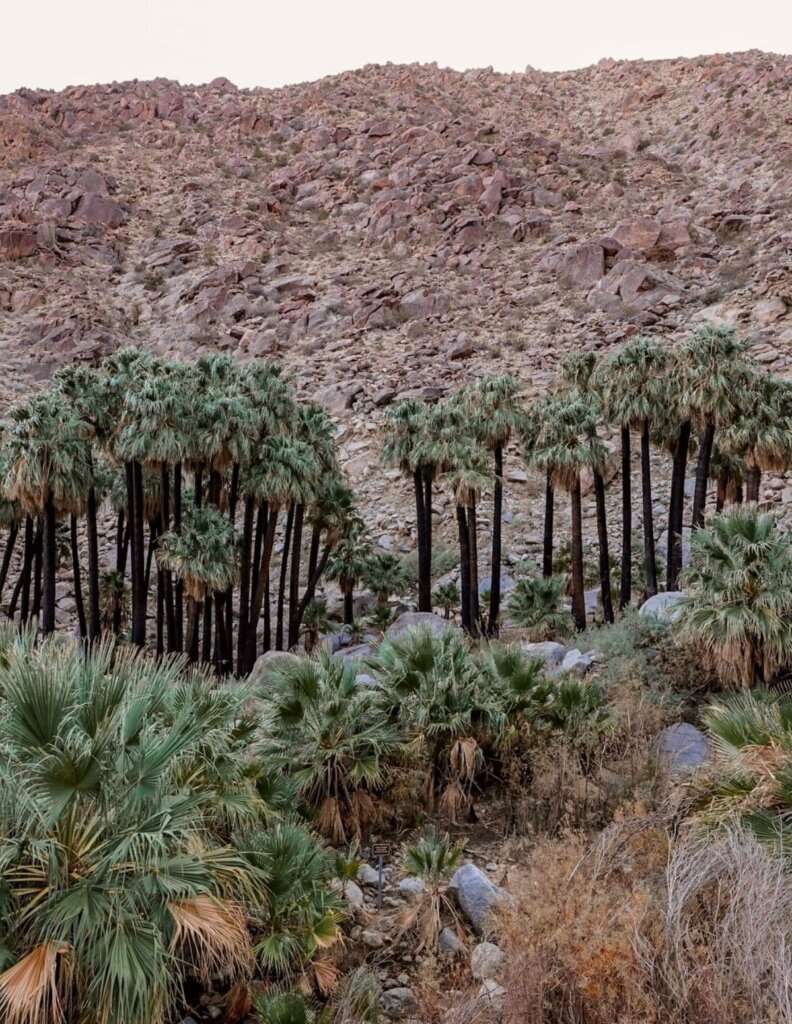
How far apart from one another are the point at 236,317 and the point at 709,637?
47742mm

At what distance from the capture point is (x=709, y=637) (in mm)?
11961

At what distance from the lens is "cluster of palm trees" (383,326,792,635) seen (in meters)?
22.9

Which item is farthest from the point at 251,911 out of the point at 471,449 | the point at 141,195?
the point at 141,195

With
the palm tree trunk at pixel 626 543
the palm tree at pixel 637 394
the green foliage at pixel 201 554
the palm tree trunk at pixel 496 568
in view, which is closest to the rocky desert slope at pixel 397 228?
the palm tree trunk at pixel 496 568

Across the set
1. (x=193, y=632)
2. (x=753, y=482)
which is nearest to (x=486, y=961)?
(x=193, y=632)

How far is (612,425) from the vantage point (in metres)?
25.7

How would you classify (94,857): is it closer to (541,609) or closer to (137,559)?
(137,559)

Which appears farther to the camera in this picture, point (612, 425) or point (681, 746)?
point (612, 425)

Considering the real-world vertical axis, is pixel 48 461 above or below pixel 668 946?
above

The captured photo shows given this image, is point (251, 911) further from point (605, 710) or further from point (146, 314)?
point (146, 314)

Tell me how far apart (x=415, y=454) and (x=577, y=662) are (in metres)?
12.4

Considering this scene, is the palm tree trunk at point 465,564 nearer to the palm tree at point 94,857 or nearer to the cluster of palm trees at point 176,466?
the cluster of palm trees at point 176,466

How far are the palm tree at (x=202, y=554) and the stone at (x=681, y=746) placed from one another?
1410 centimetres

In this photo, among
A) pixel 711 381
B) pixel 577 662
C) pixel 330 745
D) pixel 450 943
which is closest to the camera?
pixel 450 943
